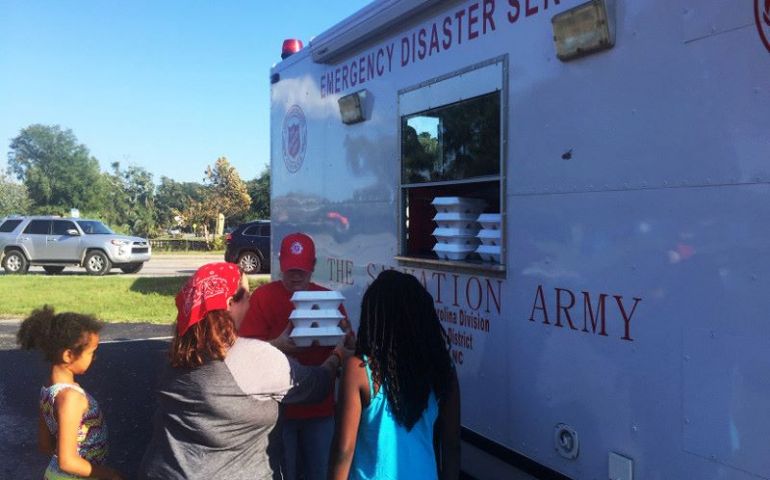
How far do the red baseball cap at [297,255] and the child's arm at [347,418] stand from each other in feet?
3.21

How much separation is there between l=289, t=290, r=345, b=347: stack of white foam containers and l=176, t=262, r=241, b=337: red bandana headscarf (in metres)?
0.54

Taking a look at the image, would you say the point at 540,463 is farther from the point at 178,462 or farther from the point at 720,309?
the point at 178,462

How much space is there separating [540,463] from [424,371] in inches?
31.8

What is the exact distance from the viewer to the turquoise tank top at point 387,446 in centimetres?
191

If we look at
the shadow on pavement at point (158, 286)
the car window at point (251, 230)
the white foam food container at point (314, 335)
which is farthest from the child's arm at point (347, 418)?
the car window at point (251, 230)

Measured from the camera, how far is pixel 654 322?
198 cm

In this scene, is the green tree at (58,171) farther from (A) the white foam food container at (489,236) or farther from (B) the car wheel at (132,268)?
(A) the white foam food container at (489,236)

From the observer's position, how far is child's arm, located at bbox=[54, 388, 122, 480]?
2205 millimetres

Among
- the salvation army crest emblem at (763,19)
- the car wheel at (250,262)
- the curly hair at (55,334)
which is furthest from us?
the car wheel at (250,262)

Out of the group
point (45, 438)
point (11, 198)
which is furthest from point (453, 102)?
point (11, 198)

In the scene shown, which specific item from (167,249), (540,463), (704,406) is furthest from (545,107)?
(167,249)

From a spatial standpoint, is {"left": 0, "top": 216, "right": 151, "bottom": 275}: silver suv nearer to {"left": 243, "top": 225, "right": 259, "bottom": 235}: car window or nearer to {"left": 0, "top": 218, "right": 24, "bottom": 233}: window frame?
{"left": 0, "top": 218, "right": 24, "bottom": 233}: window frame

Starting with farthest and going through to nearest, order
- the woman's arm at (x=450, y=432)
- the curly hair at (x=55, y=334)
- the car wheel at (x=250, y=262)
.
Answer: the car wheel at (x=250, y=262)
the curly hair at (x=55, y=334)
the woman's arm at (x=450, y=432)

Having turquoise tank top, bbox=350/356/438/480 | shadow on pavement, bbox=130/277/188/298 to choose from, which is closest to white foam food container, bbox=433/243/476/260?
turquoise tank top, bbox=350/356/438/480
